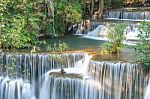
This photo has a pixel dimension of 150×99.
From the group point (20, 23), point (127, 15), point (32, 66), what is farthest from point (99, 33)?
point (32, 66)

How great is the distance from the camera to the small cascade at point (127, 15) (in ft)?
68.0

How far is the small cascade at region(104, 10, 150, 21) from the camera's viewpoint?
20719 millimetres

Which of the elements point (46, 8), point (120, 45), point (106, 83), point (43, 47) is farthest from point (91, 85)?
point (46, 8)

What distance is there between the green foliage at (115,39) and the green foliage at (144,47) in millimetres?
751

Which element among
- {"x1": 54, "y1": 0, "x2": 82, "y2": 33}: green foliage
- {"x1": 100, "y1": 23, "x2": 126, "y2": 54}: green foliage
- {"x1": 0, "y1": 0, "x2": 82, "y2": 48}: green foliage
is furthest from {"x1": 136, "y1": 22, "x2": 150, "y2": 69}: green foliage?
{"x1": 54, "y1": 0, "x2": 82, "y2": 33}: green foliage

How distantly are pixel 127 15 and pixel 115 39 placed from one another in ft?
26.6

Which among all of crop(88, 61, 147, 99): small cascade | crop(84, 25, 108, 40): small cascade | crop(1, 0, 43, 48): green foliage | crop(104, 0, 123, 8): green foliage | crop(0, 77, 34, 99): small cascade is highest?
crop(104, 0, 123, 8): green foliage

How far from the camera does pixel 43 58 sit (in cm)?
A: 1344

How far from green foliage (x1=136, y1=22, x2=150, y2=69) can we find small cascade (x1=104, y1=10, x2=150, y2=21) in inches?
309

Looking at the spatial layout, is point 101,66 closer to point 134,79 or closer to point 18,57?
point 134,79

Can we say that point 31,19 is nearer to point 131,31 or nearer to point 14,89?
point 14,89

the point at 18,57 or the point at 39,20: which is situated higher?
the point at 39,20

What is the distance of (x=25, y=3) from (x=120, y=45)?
4766 mm

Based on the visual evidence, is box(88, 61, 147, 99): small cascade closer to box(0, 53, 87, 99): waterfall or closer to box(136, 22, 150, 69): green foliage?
box(136, 22, 150, 69): green foliage
